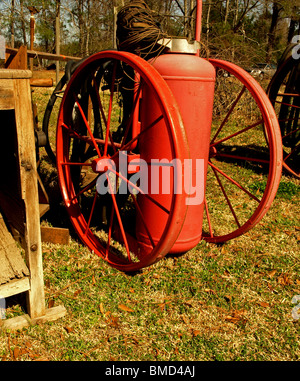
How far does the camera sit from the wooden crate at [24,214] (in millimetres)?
1884

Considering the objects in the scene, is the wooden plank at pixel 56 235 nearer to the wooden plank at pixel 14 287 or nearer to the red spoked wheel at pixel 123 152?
the red spoked wheel at pixel 123 152

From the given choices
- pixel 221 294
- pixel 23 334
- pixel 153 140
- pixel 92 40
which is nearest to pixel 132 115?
pixel 153 140

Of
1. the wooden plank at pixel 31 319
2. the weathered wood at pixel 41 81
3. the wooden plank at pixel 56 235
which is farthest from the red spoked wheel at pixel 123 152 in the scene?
the wooden plank at pixel 31 319

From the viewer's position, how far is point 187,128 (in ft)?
8.50

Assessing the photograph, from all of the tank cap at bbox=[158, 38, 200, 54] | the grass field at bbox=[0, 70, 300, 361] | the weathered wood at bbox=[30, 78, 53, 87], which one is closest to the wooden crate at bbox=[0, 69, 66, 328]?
the grass field at bbox=[0, 70, 300, 361]

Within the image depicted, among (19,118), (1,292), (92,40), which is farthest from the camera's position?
(92,40)

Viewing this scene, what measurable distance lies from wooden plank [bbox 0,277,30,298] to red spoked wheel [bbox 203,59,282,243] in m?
1.59

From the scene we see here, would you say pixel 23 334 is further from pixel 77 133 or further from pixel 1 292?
pixel 77 133

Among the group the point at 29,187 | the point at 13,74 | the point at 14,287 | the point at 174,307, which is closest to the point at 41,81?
the point at 13,74

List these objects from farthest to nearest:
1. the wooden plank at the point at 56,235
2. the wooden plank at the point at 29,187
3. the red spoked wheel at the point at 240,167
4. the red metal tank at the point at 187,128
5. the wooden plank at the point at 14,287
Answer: the wooden plank at the point at 56,235, the red spoked wheel at the point at 240,167, the red metal tank at the point at 187,128, the wooden plank at the point at 14,287, the wooden plank at the point at 29,187

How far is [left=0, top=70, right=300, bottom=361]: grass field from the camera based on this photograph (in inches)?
84.3

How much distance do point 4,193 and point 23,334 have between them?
4.08 feet

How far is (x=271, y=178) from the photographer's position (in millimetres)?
2662

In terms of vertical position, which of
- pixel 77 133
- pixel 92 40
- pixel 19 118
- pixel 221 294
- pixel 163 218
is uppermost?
pixel 92 40
